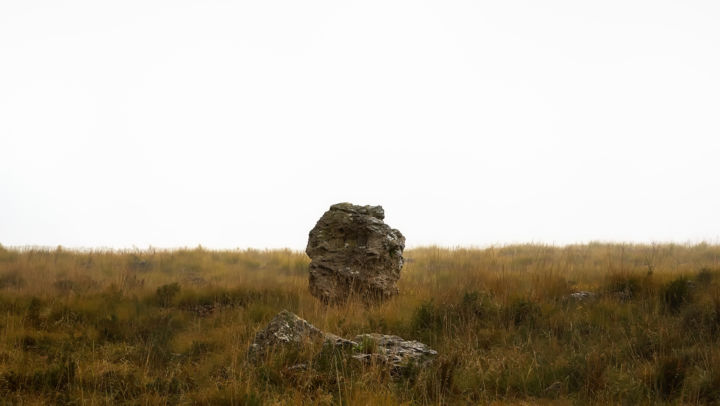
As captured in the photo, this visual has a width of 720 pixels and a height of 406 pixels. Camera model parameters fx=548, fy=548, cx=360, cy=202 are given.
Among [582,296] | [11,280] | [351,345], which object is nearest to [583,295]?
[582,296]

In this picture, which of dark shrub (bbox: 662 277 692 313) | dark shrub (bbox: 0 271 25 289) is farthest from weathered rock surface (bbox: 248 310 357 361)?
dark shrub (bbox: 0 271 25 289)

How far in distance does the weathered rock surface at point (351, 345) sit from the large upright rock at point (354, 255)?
112 inches

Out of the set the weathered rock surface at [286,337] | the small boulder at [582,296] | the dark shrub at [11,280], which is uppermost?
the small boulder at [582,296]

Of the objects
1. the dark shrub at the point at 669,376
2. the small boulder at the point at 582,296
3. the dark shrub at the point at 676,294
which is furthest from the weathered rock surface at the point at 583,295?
the dark shrub at the point at 669,376

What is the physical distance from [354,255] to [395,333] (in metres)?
2.64

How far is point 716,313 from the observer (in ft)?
21.7

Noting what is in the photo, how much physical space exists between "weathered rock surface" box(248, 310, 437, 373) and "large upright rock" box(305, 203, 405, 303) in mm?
2834

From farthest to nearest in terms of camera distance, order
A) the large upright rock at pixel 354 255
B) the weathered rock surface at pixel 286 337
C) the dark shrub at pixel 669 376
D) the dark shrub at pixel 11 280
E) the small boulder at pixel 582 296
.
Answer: the dark shrub at pixel 11 280 < the large upright rock at pixel 354 255 < the small boulder at pixel 582 296 < the weathered rock surface at pixel 286 337 < the dark shrub at pixel 669 376

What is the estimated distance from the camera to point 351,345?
5.64 m

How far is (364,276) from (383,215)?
4.60ft

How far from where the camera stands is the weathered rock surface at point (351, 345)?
5312 millimetres

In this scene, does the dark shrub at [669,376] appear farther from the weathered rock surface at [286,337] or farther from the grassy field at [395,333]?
the weathered rock surface at [286,337]

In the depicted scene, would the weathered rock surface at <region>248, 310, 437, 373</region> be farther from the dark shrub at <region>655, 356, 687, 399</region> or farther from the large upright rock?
the large upright rock

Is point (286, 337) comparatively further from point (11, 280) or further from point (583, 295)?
point (11, 280)
